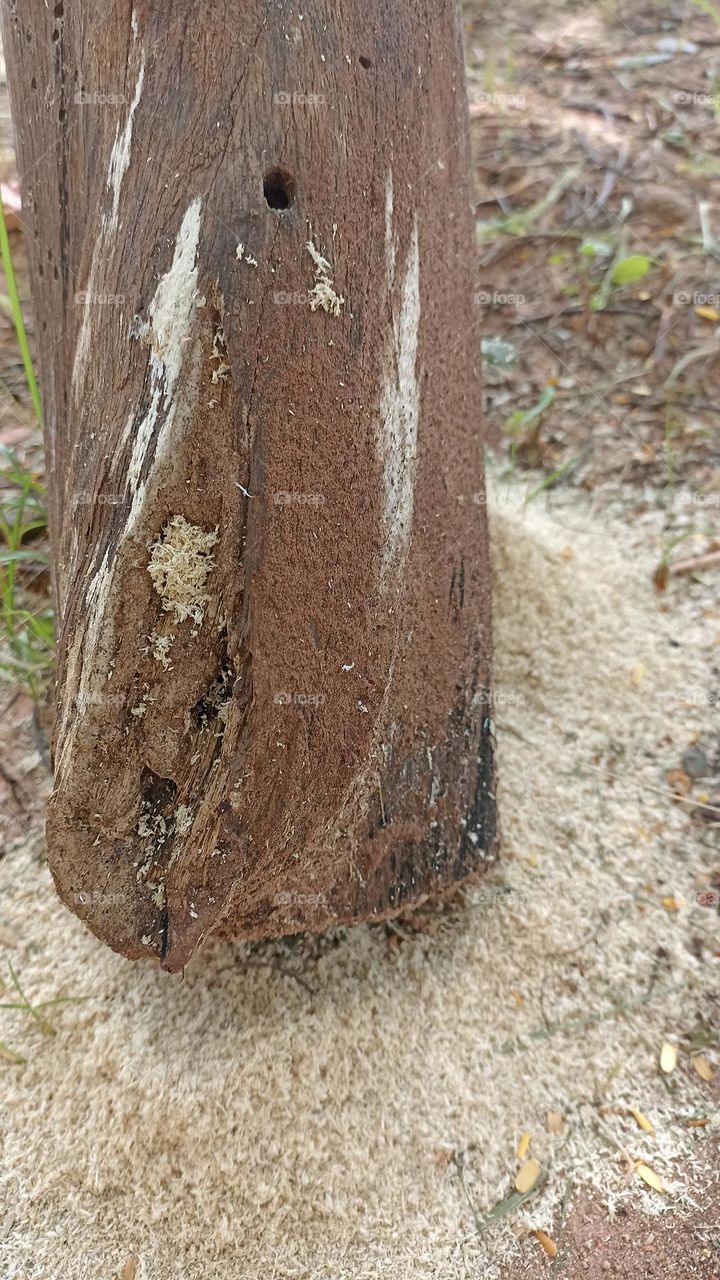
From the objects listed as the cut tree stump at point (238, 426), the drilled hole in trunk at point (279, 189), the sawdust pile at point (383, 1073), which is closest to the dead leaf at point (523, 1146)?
the sawdust pile at point (383, 1073)

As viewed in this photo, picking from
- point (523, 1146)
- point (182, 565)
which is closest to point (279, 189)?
point (182, 565)

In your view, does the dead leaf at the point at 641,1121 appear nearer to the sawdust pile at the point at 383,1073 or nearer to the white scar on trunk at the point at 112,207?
the sawdust pile at the point at 383,1073

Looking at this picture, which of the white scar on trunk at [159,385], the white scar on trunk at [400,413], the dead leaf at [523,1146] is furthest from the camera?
the dead leaf at [523,1146]

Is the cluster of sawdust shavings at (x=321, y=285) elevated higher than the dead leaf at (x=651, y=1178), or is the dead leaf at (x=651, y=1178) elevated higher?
the cluster of sawdust shavings at (x=321, y=285)

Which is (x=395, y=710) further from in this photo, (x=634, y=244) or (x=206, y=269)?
(x=634, y=244)

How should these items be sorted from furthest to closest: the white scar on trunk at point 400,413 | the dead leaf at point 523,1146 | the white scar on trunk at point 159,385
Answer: the dead leaf at point 523,1146 < the white scar on trunk at point 400,413 < the white scar on trunk at point 159,385

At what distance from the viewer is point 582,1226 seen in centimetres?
131

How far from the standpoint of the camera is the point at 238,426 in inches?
44.7

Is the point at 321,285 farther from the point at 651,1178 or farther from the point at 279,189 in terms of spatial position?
the point at 651,1178

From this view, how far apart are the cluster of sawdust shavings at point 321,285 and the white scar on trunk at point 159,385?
14 centimetres

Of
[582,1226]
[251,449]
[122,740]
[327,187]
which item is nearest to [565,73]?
[327,187]

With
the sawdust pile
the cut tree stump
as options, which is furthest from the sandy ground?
the cut tree stump

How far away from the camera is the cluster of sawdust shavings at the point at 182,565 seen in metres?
1.15

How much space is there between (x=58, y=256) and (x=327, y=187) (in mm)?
405
